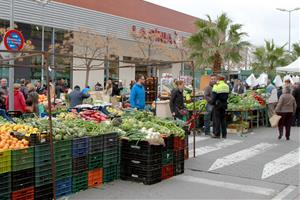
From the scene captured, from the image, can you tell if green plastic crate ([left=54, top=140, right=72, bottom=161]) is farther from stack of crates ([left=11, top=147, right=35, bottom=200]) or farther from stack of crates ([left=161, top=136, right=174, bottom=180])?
stack of crates ([left=161, top=136, right=174, bottom=180])

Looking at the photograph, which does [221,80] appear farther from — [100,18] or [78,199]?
[100,18]

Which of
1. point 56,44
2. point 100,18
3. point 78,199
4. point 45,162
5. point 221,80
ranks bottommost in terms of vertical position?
point 78,199

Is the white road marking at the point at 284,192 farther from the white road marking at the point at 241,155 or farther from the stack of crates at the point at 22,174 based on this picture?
the stack of crates at the point at 22,174

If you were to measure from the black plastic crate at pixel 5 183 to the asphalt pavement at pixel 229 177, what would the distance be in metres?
1.15

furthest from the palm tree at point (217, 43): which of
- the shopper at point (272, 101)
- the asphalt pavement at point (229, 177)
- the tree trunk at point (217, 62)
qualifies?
the asphalt pavement at point (229, 177)

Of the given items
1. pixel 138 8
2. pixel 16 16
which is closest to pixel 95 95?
pixel 16 16

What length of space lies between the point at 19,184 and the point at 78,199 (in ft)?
3.20

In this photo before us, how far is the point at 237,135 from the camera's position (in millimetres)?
13828

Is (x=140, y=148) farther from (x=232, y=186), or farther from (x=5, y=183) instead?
(x=5, y=183)

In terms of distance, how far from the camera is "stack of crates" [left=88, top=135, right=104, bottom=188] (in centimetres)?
682

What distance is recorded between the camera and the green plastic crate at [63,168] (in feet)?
20.5


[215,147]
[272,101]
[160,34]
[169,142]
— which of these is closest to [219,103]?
[215,147]

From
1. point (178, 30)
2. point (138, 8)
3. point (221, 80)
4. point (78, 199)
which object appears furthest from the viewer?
point (178, 30)

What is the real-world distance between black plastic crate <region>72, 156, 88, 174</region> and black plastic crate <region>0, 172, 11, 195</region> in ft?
3.94
